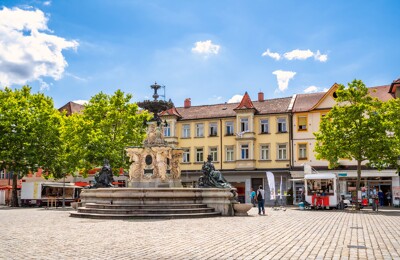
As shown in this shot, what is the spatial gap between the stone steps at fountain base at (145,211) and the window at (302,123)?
87.9ft

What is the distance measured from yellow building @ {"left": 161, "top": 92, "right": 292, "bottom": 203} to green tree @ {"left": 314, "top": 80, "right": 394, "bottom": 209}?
12643mm

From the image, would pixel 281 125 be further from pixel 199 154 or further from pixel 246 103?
pixel 199 154

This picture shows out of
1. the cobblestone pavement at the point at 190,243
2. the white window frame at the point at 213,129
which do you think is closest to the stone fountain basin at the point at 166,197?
the cobblestone pavement at the point at 190,243

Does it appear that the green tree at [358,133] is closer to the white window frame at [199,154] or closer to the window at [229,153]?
the window at [229,153]

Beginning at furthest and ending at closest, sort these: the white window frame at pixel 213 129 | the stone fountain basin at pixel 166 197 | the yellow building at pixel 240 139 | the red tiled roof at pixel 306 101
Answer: the white window frame at pixel 213 129
the yellow building at pixel 240 139
the red tiled roof at pixel 306 101
the stone fountain basin at pixel 166 197

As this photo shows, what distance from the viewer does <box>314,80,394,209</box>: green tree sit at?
30.5 metres

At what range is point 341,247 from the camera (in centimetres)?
1066

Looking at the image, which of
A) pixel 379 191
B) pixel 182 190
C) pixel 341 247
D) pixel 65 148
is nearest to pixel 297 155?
pixel 379 191

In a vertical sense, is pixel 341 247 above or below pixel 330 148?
below

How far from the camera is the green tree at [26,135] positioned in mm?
36741

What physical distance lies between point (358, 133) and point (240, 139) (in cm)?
1726

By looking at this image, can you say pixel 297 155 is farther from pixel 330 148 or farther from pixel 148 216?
pixel 148 216

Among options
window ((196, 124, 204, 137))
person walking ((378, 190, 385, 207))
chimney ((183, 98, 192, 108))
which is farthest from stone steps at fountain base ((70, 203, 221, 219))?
chimney ((183, 98, 192, 108))

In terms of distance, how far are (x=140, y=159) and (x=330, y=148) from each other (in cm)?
1441
